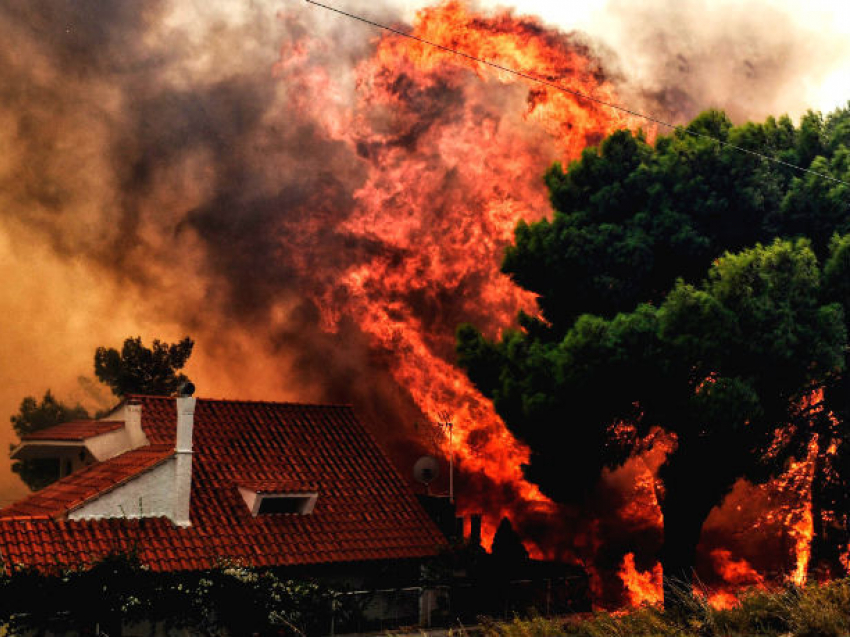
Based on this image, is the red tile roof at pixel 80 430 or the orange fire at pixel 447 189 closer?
the red tile roof at pixel 80 430

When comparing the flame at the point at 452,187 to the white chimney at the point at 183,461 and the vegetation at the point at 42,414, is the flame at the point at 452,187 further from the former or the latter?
the white chimney at the point at 183,461

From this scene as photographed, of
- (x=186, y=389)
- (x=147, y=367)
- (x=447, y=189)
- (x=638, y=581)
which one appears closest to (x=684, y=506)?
(x=638, y=581)

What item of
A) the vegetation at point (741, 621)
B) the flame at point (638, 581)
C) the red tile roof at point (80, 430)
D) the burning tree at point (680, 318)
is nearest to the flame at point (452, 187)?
the flame at point (638, 581)

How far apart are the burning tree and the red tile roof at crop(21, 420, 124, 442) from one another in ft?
36.5

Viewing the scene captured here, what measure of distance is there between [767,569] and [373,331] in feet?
65.5

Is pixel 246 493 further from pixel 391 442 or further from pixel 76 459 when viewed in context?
pixel 391 442

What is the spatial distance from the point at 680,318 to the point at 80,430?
62.2 ft

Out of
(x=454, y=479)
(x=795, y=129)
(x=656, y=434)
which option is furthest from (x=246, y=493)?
(x=795, y=129)

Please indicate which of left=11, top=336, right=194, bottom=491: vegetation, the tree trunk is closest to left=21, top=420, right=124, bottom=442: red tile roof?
left=11, top=336, right=194, bottom=491: vegetation

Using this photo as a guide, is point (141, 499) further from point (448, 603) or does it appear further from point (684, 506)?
point (684, 506)

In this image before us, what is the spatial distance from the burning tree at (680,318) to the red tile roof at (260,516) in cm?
431

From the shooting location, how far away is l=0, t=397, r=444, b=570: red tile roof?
22.3m

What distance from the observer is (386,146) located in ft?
157

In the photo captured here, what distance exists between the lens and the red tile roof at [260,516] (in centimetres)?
2231
